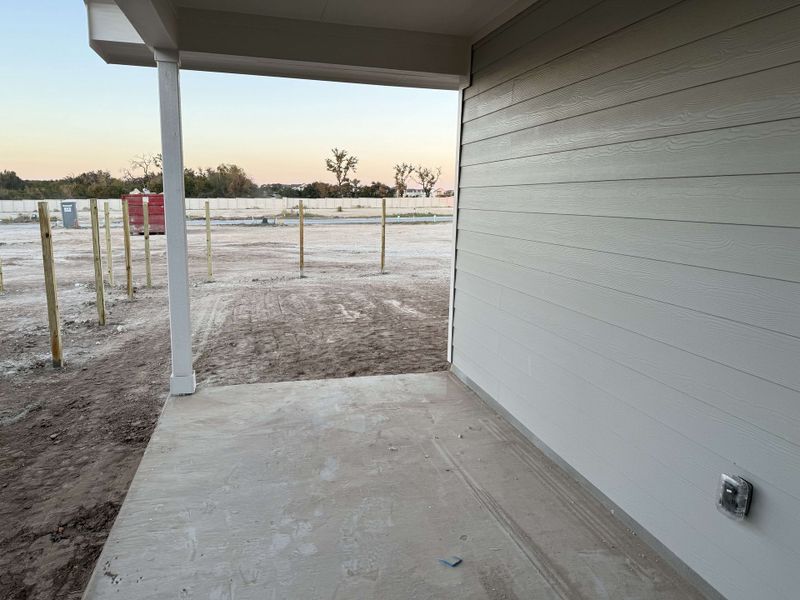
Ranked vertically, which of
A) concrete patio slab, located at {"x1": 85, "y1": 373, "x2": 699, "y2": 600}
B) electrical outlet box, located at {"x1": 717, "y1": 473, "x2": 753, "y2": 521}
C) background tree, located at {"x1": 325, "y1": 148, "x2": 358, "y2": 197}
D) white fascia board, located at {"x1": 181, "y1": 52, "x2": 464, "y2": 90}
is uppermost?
background tree, located at {"x1": 325, "y1": 148, "x2": 358, "y2": 197}

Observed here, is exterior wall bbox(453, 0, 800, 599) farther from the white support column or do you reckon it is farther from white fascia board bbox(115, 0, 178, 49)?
the white support column

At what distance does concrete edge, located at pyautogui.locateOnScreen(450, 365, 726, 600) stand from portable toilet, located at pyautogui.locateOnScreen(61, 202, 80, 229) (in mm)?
20333

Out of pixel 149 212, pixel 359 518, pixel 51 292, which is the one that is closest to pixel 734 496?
pixel 359 518

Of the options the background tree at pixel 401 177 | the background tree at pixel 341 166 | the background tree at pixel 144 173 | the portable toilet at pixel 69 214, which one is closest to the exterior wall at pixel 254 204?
the background tree at pixel 144 173

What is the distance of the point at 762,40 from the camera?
4.95ft

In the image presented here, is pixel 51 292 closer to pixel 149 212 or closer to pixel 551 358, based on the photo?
pixel 551 358

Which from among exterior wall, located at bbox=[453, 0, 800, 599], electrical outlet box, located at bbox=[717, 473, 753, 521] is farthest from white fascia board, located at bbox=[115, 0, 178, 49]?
electrical outlet box, located at bbox=[717, 473, 753, 521]

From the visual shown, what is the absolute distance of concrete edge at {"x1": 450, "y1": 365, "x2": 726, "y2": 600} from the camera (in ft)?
5.95

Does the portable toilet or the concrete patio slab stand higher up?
the portable toilet

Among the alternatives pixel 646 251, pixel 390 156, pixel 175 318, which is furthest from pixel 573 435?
pixel 390 156

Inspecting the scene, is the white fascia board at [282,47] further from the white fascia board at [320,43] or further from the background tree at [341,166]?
the background tree at [341,166]

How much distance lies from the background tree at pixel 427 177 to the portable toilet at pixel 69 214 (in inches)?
963

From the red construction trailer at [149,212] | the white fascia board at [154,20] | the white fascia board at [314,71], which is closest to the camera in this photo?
the white fascia board at [154,20]

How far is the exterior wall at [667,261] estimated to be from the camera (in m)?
1.50
